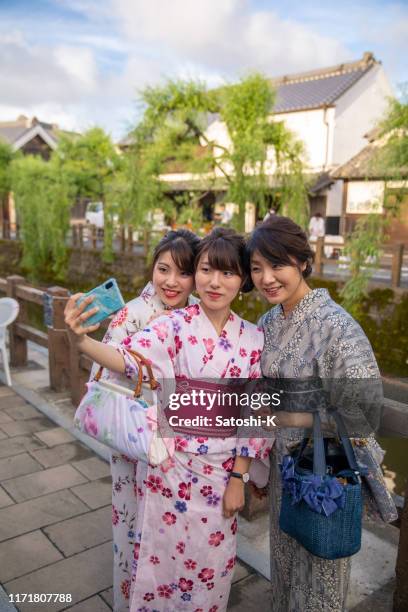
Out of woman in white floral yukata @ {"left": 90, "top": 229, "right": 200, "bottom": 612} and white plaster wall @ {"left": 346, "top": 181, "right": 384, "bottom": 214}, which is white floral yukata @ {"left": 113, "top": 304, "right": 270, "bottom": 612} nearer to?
woman in white floral yukata @ {"left": 90, "top": 229, "right": 200, "bottom": 612}

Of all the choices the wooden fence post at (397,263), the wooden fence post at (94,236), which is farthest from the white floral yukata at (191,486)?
the wooden fence post at (94,236)

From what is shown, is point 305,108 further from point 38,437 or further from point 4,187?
point 38,437

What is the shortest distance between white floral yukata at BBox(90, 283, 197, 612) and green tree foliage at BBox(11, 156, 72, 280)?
18495 mm

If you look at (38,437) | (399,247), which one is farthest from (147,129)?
(38,437)

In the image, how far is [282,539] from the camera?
194cm

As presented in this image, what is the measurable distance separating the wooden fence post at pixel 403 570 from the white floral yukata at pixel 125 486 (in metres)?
1.17

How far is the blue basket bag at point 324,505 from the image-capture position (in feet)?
4.94

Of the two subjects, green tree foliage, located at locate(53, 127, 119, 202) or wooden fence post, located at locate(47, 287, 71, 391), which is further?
green tree foliage, located at locate(53, 127, 119, 202)

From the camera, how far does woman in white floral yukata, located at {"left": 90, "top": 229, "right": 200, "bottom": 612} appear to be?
6.76 ft

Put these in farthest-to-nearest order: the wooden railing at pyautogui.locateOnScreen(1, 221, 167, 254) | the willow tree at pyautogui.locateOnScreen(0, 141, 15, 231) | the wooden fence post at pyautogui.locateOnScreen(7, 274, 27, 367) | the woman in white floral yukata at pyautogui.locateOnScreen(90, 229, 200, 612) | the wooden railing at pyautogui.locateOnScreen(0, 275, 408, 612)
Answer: the willow tree at pyautogui.locateOnScreen(0, 141, 15, 231), the wooden railing at pyautogui.locateOnScreen(1, 221, 167, 254), the wooden fence post at pyautogui.locateOnScreen(7, 274, 27, 367), the wooden railing at pyautogui.locateOnScreen(0, 275, 408, 612), the woman in white floral yukata at pyautogui.locateOnScreen(90, 229, 200, 612)

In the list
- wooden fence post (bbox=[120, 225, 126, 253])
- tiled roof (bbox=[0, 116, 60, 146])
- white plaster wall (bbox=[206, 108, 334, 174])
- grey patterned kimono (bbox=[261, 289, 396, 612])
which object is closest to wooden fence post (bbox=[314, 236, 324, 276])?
wooden fence post (bbox=[120, 225, 126, 253])

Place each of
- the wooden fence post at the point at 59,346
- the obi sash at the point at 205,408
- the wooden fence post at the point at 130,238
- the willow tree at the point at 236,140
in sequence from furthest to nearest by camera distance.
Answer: the wooden fence post at the point at 130,238 → the willow tree at the point at 236,140 → the wooden fence post at the point at 59,346 → the obi sash at the point at 205,408

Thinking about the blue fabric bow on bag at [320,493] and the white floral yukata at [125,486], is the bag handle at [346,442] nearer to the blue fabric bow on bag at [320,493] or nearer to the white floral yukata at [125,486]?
the blue fabric bow on bag at [320,493]

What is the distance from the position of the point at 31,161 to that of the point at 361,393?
21.7m
